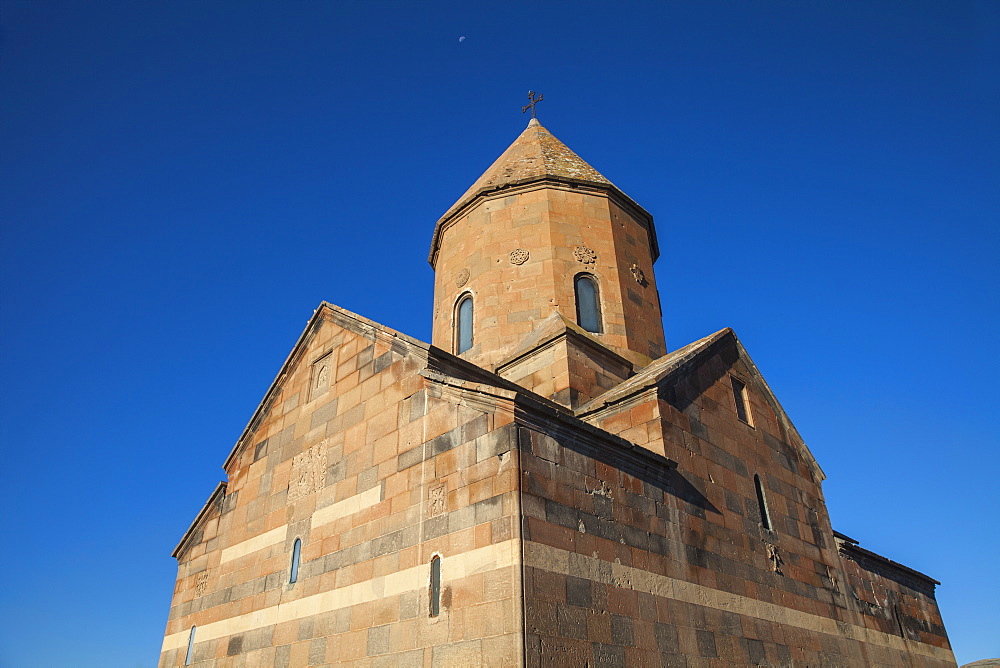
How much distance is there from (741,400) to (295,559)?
7063mm

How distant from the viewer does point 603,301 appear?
42.3ft

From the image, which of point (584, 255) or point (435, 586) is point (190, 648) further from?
point (584, 255)

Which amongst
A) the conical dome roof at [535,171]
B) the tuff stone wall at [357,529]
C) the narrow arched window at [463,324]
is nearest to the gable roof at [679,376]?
the tuff stone wall at [357,529]

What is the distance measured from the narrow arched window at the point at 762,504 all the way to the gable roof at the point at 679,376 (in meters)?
1.90

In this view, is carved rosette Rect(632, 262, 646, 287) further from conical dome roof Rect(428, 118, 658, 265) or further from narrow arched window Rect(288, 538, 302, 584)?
narrow arched window Rect(288, 538, 302, 584)

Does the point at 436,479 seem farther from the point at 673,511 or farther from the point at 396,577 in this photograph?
the point at 673,511

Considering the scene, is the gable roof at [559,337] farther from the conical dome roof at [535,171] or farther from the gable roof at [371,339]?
the conical dome roof at [535,171]

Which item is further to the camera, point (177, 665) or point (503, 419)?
point (177, 665)

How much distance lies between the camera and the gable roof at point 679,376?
29.9 ft

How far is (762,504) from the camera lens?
9906 millimetres

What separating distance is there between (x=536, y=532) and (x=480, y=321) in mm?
6933

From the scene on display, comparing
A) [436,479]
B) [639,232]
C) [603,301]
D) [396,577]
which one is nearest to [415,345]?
[436,479]

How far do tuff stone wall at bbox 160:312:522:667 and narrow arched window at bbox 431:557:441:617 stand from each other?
7 centimetres

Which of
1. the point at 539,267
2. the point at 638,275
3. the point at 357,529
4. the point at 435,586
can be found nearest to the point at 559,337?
the point at 539,267
